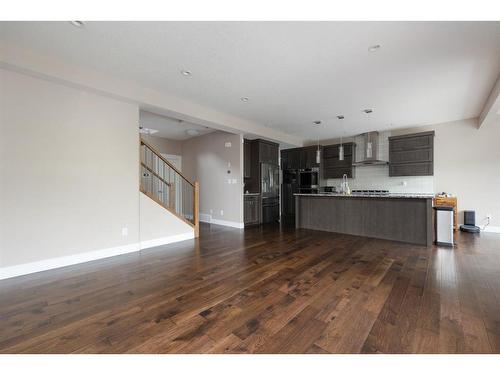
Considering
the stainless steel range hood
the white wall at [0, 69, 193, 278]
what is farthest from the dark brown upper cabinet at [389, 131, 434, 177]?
the white wall at [0, 69, 193, 278]

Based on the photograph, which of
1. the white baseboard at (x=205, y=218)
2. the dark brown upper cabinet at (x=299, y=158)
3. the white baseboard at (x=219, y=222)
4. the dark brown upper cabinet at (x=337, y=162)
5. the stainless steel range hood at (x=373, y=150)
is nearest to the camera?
the white baseboard at (x=219, y=222)

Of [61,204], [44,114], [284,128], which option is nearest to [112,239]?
[61,204]

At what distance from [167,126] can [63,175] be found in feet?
10.7

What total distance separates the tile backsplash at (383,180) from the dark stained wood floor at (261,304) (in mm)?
2909

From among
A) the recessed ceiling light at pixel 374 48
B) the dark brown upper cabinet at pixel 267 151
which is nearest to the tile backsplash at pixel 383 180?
the dark brown upper cabinet at pixel 267 151

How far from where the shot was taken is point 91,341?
156 cm

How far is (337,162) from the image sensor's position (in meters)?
7.28

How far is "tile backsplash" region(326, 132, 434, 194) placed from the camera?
6150 mm

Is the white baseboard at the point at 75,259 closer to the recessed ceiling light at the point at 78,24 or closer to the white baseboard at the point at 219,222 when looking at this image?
the white baseboard at the point at 219,222

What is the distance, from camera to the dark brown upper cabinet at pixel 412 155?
18.9 feet

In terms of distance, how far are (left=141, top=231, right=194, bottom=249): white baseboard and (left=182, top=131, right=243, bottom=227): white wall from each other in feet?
5.36

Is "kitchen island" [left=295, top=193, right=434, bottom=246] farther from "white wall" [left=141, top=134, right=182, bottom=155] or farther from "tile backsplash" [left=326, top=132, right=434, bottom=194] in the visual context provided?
"white wall" [left=141, top=134, right=182, bottom=155]

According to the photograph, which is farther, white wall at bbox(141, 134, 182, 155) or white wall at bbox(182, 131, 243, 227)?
white wall at bbox(141, 134, 182, 155)

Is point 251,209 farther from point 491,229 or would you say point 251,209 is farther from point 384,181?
point 491,229
